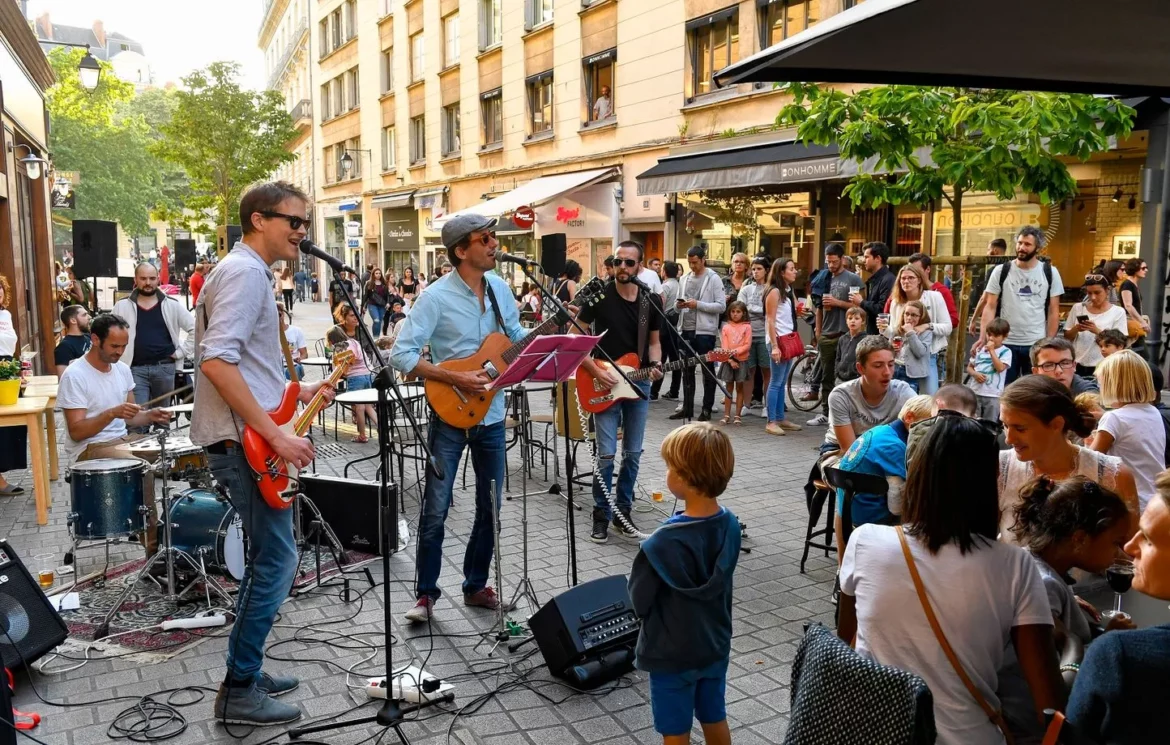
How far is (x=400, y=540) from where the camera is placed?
6.18 m

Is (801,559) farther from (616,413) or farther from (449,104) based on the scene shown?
(449,104)

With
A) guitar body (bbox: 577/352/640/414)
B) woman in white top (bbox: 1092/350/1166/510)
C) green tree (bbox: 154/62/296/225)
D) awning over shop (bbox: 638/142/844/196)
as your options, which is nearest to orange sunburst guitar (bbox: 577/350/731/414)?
guitar body (bbox: 577/352/640/414)

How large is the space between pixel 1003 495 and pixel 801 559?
210 centimetres

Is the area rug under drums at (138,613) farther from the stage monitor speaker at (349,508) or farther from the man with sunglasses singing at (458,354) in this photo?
the man with sunglasses singing at (458,354)

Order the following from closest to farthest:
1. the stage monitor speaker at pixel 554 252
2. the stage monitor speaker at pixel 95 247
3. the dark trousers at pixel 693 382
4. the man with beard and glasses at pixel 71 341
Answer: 1. the man with beard and glasses at pixel 71 341
2. the dark trousers at pixel 693 382
3. the stage monitor speaker at pixel 95 247
4. the stage monitor speaker at pixel 554 252

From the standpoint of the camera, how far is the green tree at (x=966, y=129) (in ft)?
19.4

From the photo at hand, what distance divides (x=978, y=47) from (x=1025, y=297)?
5.57 metres

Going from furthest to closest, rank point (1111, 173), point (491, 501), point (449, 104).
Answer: point (449, 104)
point (1111, 173)
point (491, 501)

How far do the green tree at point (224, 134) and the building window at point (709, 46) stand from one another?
67.3 ft

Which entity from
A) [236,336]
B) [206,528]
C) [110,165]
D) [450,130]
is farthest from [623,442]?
[110,165]

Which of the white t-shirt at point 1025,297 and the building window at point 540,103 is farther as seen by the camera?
the building window at point 540,103

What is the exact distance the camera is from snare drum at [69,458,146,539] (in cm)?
493

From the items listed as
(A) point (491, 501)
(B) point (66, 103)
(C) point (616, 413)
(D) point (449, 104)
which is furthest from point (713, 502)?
(B) point (66, 103)

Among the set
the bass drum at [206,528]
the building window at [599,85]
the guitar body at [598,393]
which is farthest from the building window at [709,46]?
the bass drum at [206,528]
